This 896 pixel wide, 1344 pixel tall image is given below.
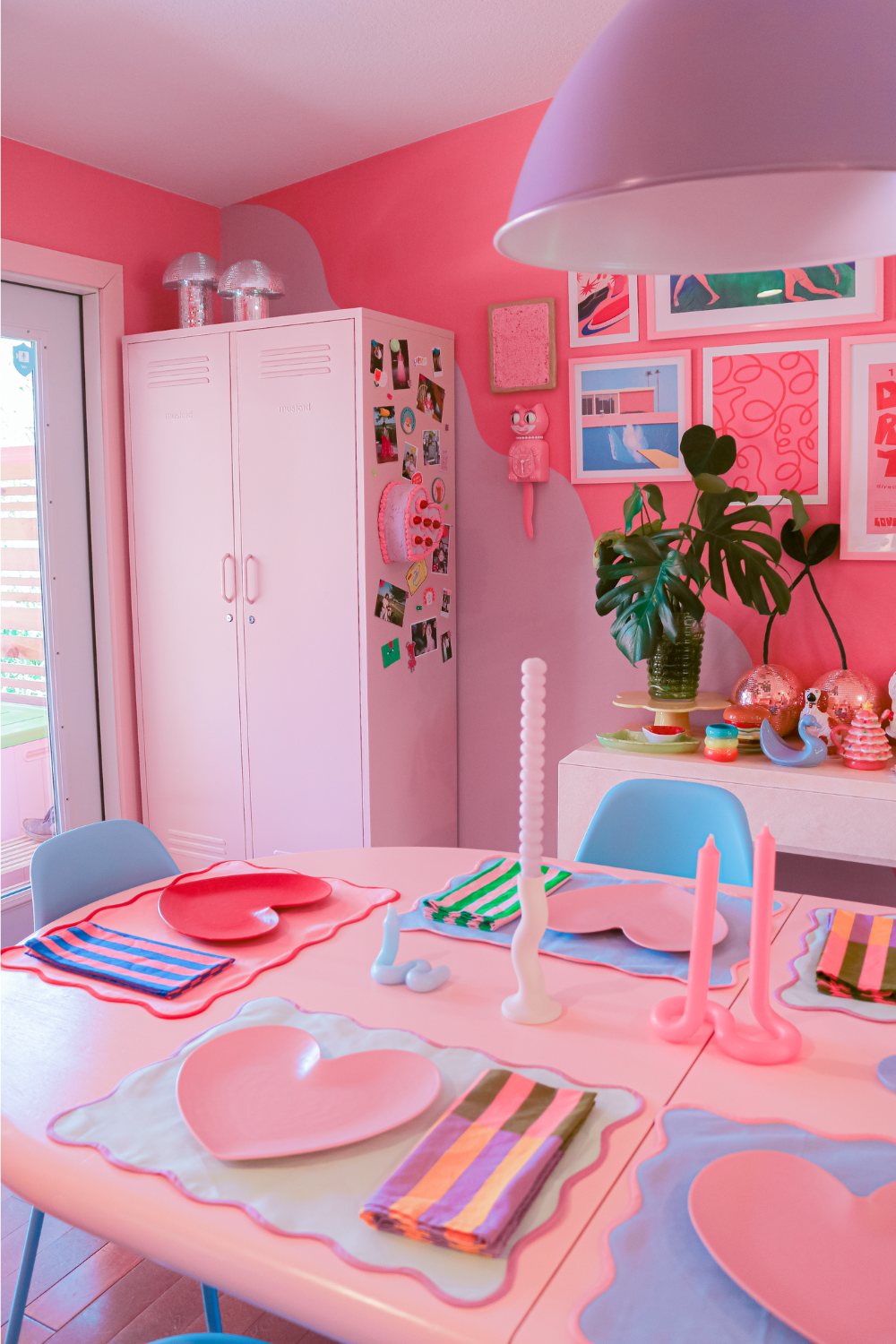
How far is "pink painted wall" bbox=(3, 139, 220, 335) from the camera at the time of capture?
3016 mm

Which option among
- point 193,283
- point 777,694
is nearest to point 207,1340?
point 777,694

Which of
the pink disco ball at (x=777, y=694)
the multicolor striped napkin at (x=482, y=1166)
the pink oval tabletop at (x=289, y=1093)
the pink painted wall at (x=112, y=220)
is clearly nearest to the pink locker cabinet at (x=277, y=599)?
the pink painted wall at (x=112, y=220)

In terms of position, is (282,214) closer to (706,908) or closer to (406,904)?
(406,904)

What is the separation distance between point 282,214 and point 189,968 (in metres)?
2.90

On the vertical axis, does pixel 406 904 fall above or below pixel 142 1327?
above

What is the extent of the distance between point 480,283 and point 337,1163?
2.84 m

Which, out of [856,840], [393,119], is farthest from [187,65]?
[856,840]

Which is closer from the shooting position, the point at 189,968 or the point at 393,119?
the point at 189,968

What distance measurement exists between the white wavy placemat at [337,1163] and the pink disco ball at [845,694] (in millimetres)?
1818

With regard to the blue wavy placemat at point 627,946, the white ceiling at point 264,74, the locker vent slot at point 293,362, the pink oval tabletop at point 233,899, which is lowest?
the blue wavy placemat at point 627,946

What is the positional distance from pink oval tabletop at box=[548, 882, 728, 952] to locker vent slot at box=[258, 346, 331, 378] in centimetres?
188

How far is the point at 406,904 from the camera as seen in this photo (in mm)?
1677

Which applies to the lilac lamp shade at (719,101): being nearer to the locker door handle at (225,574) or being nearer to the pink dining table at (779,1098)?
the pink dining table at (779,1098)

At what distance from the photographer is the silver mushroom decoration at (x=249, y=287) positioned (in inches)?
126
